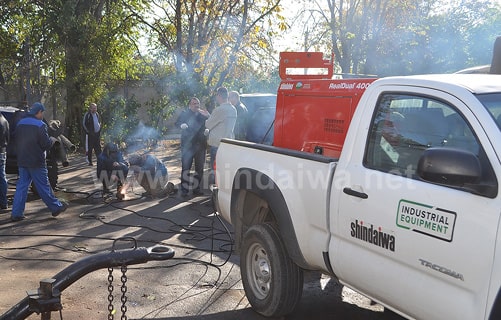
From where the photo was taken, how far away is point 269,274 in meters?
4.59

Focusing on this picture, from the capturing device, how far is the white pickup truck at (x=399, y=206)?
274 centimetres

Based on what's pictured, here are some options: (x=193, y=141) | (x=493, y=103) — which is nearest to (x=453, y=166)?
(x=493, y=103)

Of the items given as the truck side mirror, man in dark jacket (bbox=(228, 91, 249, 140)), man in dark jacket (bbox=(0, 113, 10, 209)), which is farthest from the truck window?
man in dark jacket (bbox=(0, 113, 10, 209))

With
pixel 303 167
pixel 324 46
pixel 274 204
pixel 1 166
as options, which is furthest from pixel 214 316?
pixel 324 46

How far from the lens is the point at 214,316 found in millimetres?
4715

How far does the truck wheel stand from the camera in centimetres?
440

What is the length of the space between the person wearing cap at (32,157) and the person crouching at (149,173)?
1971 mm

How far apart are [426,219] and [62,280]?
2174mm

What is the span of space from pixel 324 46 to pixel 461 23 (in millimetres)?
6675

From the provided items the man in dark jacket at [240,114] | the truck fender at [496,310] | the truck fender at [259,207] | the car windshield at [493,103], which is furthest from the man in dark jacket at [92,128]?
the truck fender at [496,310]

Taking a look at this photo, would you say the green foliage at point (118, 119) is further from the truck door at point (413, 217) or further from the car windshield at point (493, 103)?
the car windshield at point (493, 103)

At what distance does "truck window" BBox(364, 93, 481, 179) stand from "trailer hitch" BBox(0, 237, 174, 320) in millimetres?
1519

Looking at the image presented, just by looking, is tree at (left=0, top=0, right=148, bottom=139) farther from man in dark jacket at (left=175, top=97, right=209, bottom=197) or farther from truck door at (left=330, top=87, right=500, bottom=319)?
truck door at (left=330, top=87, right=500, bottom=319)

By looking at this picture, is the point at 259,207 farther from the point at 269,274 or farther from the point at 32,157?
the point at 32,157
